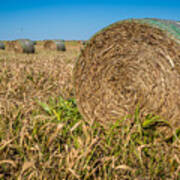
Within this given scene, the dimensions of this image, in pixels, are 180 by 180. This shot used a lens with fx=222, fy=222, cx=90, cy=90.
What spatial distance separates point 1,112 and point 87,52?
141 cm

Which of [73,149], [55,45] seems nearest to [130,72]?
[73,149]

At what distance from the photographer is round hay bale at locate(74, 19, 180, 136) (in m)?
2.68

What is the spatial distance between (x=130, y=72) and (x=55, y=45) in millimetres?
13019

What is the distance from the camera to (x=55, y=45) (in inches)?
613

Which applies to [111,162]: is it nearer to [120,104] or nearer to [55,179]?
[55,179]

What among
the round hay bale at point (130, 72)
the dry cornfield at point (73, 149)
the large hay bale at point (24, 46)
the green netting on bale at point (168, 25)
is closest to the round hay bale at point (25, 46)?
the large hay bale at point (24, 46)

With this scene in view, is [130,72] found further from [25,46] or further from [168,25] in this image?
[25,46]

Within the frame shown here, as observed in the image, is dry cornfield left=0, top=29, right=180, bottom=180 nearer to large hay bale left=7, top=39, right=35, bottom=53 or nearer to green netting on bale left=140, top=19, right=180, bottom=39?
green netting on bale left=140, top=19, right=180, bottom=39

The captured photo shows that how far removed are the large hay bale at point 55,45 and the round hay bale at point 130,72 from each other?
1267cm

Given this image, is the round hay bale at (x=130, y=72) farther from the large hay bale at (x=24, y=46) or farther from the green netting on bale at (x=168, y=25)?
the large hay bale at (x=24, y=46)

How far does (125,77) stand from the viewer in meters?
3.29

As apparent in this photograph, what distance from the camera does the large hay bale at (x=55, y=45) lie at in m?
15.5

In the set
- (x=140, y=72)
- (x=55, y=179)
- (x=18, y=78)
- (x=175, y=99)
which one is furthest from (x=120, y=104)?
(x=18, y=78)

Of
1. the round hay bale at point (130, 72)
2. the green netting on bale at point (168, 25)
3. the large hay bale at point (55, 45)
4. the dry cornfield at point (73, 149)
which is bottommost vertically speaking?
the dry cornfield at point (73, 149)
